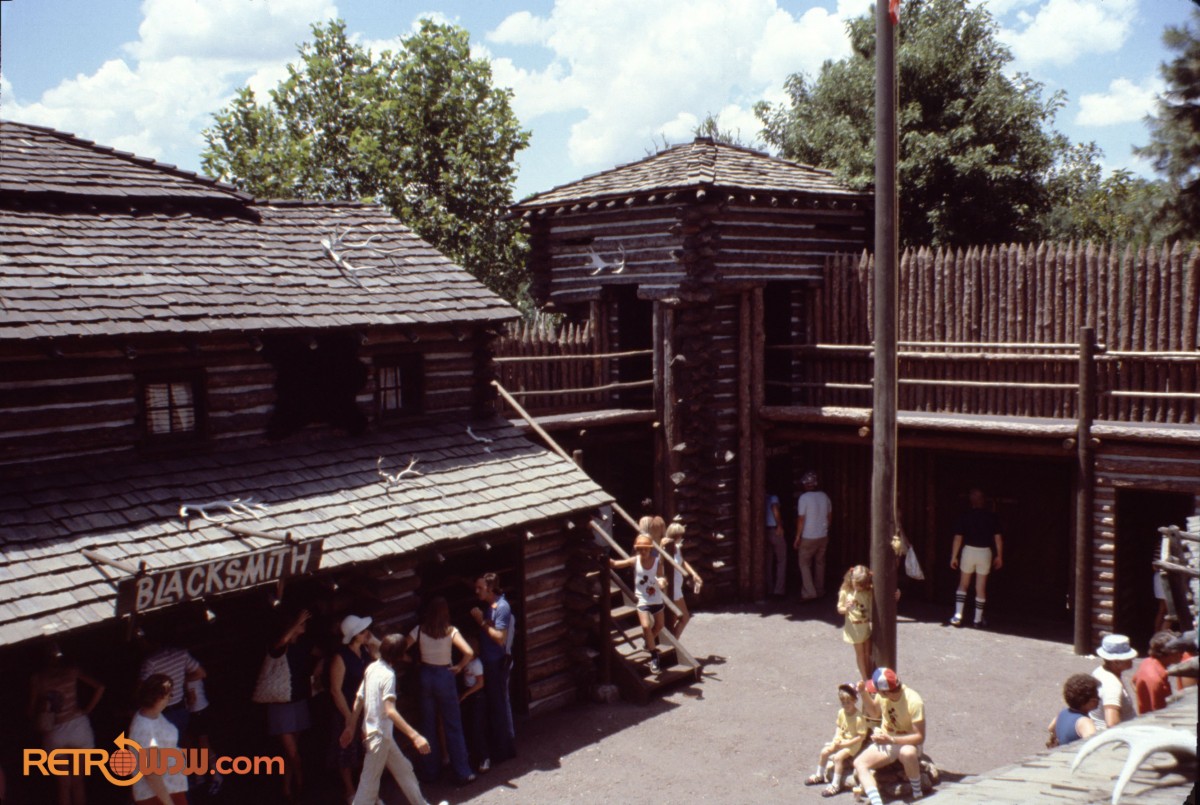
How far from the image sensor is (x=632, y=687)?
1313 cm

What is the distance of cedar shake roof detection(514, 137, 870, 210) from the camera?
55.8 ft

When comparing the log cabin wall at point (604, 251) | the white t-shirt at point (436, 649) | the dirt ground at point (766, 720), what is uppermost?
the log cabin wall at point (604, 251)

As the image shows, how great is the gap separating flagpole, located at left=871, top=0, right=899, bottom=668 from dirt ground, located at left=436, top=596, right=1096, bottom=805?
181 centimetres

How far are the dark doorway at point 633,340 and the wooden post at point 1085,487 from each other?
7188 mm

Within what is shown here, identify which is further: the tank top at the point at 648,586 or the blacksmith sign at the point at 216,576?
the tank top at the point at 648,586

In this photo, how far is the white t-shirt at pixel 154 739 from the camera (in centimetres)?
823

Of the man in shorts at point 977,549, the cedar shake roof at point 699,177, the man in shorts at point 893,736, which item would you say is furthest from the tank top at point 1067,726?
the cedar shake roof at point 699,177

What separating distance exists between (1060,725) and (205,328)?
8940 millimetres

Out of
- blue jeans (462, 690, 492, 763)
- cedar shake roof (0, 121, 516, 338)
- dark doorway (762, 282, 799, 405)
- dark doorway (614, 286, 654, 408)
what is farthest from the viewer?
dark doorway (614, 286, 654, 408)

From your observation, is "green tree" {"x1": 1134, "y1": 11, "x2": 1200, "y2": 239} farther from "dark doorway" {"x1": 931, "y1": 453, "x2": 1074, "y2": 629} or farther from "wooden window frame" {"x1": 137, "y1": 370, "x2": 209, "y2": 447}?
"wooden window frame" {"x1": 137, "y1": 370, "x2": 209, "y2": 447}

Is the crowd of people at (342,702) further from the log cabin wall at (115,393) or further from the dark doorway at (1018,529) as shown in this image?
the dark doorway at (1018,529)

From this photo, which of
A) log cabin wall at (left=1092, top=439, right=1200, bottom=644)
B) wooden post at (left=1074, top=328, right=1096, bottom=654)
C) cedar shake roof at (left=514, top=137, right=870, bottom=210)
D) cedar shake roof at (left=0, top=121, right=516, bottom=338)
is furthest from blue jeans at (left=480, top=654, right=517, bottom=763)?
cedar shake roof at (left=514, top=137, right=870, bottom=210)

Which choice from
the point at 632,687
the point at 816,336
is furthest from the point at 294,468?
the point at 816,336

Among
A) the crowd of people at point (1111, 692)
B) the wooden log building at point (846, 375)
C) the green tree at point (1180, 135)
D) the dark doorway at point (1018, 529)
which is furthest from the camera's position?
the dark doorway at point (1018, 529)
